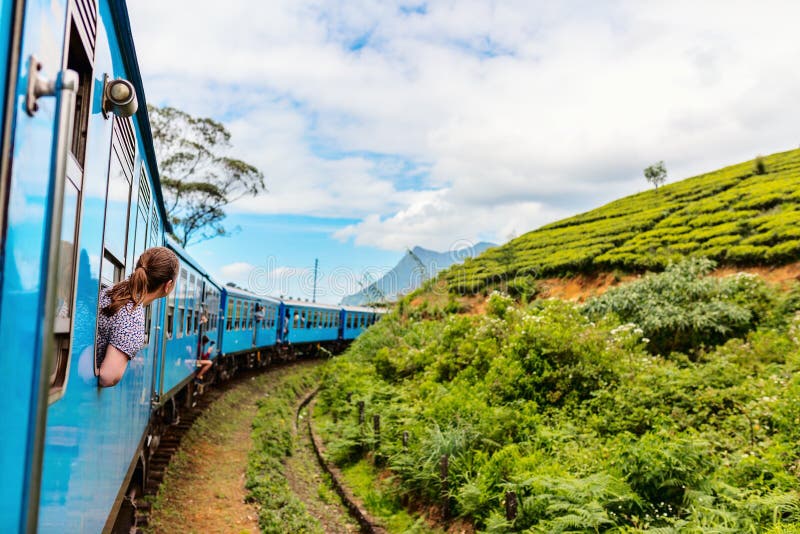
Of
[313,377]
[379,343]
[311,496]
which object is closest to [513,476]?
[311,496]

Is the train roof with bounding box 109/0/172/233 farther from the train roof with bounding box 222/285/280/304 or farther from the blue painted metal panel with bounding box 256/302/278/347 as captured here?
the blue painted metal panel with bounding box 256/302/278/347

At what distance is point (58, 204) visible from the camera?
132 cm

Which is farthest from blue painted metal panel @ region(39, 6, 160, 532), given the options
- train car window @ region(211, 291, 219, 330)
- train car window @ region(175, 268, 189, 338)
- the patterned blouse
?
train car window @ region(211, 291, 219, 330)

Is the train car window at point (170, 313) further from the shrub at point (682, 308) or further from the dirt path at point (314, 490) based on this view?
the shrub at point (682, 308)

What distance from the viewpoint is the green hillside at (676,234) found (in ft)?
49.6

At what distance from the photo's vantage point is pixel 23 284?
143 cm

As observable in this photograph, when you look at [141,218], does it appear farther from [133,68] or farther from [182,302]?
[182,302]

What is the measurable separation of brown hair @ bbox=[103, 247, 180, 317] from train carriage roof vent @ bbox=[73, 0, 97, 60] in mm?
829

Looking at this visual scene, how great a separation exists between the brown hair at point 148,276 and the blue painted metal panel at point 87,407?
0.14 metres

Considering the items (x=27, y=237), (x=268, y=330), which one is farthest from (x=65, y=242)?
(x=268, y=330)

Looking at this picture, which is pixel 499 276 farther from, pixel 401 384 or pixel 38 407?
pixel 38 407

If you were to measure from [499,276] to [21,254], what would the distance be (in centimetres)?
2125

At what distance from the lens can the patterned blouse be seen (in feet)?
8.70

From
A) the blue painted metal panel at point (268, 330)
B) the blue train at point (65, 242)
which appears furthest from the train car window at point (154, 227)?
the blue painted metal panel at point (268, 330)
